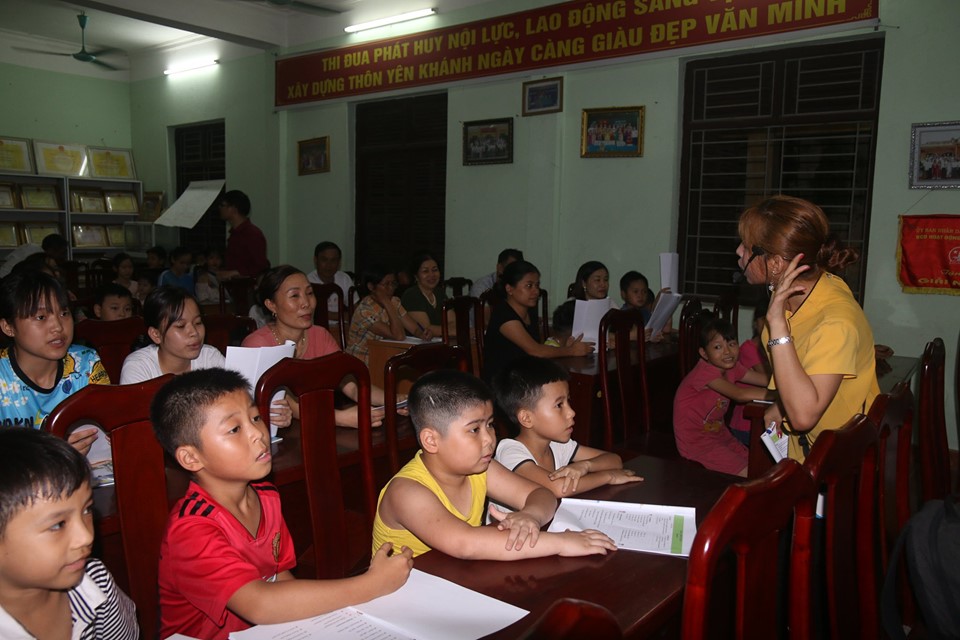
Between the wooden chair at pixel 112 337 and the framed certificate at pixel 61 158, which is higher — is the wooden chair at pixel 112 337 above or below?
below

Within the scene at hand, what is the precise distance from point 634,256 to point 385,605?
4033 millimetres

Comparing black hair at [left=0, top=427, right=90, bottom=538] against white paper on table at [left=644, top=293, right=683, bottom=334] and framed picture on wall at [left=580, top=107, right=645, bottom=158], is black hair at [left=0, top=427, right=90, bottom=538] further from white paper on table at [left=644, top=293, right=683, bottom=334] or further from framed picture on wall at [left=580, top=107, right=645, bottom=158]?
framed picture on wall at [left=580, top=107, right=645, bottom=158]

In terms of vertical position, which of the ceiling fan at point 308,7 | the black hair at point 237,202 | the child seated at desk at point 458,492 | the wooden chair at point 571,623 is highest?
the ceiling fan at point 308,7

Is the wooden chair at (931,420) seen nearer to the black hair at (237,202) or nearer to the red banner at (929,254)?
the red banner at (929,254)

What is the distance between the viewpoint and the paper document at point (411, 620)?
0.98 meters

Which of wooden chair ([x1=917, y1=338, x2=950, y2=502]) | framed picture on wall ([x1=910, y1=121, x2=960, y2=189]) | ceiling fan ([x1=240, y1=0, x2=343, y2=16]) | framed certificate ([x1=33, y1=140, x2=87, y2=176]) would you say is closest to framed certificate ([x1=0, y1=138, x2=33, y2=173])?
framed certificate ([x1=33, y1=140, x2=87, y2=176])

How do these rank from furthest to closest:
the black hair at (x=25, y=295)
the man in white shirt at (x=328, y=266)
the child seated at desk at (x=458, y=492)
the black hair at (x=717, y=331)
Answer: the man in white shirt at (x=328, y=266)
the black hair at (x=717, y=331)
the black hair at (x=25, y=295)
the child seated at desk at (x=458, y=492)

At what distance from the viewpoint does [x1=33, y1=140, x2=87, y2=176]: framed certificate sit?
307 inches

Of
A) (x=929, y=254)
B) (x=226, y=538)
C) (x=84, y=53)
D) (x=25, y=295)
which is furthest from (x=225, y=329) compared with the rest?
(x=84, y=53)

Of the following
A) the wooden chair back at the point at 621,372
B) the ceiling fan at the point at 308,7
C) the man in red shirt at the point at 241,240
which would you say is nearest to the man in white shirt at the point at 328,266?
the man in red shirt at the point at 241,240

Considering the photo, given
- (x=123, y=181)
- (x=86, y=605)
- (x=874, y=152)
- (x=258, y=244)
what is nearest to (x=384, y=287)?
(x=258, y=244)

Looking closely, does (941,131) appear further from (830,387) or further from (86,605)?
(86,605)

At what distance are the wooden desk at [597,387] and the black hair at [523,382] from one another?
115cm

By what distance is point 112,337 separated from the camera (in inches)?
104
